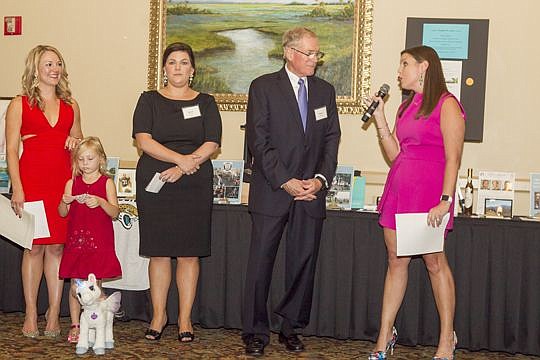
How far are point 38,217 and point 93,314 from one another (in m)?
0.68

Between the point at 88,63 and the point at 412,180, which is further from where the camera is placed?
the point at 88,63

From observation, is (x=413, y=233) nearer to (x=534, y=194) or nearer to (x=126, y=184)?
(x=534, y=194)

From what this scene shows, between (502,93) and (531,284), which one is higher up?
(502,93)

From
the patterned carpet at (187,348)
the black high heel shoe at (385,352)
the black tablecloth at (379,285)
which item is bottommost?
the patterned carpet at (187,348)

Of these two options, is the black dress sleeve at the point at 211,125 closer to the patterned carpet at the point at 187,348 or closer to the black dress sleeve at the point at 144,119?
the black dress sleeve at the point at 144,119

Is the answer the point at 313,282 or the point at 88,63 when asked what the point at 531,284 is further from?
the point at 88,63

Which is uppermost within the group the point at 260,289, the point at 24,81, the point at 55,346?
the point at 24,81

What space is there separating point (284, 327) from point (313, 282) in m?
0.31

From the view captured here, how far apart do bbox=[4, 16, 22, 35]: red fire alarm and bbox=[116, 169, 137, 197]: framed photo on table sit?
1.66m

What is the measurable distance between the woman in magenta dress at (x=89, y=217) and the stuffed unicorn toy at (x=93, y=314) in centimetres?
18

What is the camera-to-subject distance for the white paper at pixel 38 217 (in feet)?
15.0

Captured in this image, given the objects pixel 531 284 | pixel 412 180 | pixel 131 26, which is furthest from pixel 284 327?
pixel 131 26

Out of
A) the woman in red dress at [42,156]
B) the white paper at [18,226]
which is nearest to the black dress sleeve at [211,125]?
the woman in red dress at [42,156]

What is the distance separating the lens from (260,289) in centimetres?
438
